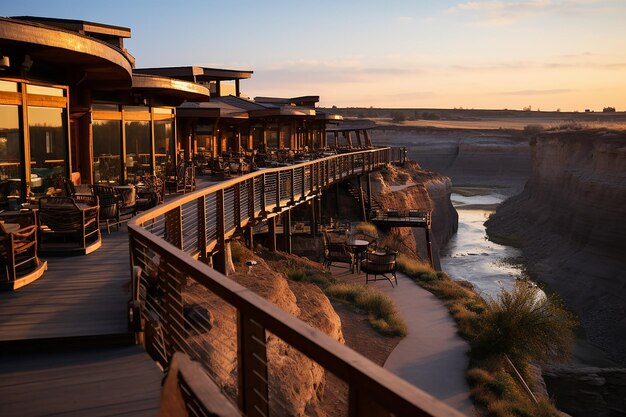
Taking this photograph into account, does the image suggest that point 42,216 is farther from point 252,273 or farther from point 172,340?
point 252,273

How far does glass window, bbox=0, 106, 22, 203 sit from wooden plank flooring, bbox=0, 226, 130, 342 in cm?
206

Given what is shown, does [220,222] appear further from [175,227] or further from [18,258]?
[18,258]

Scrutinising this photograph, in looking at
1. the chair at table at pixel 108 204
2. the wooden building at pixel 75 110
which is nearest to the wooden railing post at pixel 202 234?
the chair at table at pixel 108 204

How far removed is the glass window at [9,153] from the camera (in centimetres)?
930

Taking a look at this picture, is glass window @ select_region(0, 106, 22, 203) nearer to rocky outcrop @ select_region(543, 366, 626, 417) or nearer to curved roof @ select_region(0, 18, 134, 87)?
curved roof @ select_region(0, 18, 134, 87)

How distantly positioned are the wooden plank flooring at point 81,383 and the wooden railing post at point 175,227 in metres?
2.72

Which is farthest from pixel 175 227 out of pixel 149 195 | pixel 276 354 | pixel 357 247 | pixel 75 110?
pixel 357 247

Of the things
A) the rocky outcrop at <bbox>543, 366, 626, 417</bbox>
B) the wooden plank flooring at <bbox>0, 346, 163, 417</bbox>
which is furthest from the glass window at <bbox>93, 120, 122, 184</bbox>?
the rocky outcrop at <bbox>543, 366, 626, 417</bbox>

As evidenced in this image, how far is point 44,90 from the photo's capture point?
10.4 meters

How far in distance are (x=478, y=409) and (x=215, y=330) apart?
5467mm

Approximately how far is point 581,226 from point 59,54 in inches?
1451

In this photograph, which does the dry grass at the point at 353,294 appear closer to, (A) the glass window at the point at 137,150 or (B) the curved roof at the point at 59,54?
(A) the glass window at the point at 137,150

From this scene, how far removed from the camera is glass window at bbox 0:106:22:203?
9.30 meters

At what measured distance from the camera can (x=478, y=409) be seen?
10.8 metres
